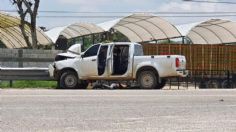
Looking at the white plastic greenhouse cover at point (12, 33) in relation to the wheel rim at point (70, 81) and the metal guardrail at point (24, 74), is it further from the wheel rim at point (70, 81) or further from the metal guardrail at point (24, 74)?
the wheel rim at point (70, 81)

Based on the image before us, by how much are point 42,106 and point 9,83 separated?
36.4 feet

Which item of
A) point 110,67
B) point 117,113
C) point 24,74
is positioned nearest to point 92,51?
point 110,67

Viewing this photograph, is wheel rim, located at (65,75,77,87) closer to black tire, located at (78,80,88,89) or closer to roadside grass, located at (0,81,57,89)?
black tire, located at (78,80,88,89)

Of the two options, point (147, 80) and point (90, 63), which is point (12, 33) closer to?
point (90, 63)

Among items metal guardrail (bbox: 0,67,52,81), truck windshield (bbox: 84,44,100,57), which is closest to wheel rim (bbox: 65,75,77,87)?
truck windshield (bbox: 84,44,100,57)

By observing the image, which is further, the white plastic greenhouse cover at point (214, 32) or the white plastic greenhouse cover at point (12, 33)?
the white plastic greenhouse cover at point (214, 32)

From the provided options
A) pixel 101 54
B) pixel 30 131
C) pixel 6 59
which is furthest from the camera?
pixel 6 59

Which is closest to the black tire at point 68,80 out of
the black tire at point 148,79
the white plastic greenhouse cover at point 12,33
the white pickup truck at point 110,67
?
the white pickup truck at point 110,67

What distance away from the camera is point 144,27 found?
4347 cm

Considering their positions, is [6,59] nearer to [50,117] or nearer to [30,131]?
[50,117]

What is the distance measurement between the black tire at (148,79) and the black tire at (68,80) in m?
2.61

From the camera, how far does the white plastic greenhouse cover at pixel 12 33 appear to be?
39031 mm

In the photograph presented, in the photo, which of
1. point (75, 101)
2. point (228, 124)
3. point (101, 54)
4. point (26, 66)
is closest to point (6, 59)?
point (26, 66)

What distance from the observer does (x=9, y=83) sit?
24.1 metres
